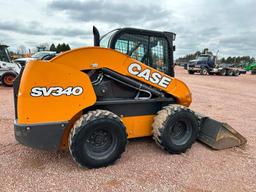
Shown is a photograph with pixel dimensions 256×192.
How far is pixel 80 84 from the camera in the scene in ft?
11.0

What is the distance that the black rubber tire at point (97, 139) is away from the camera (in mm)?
3250

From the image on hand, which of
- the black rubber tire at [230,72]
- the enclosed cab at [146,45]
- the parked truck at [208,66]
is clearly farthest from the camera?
the black rubber tire at [230,72]

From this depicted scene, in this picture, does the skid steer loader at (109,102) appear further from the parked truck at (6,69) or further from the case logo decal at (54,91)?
the parked truck at (6,69)

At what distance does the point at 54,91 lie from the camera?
3.21m

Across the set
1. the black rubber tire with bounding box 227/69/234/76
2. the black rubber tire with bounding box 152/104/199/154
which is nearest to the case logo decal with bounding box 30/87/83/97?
the black rubber tire with bounding box 152/104/199/154

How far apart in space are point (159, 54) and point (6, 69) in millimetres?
10443

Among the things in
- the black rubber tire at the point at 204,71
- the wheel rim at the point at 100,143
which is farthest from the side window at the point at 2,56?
the black rubber tire at the point at 204,71

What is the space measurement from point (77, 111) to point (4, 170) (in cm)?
135

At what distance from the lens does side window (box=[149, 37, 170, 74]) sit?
14.0 feet

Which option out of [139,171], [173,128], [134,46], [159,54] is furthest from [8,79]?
[139,171]

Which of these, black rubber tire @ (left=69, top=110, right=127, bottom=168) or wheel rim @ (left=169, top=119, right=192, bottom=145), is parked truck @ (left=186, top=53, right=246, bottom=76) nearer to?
wheel rim @ (left=169, top=119, right=192, bottom=145)

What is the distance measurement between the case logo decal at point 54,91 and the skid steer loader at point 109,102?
0.04 ft

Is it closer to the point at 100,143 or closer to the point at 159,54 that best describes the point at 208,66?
the point at 159,54

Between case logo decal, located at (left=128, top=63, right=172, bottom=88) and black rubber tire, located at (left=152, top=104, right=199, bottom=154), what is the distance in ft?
1.46
